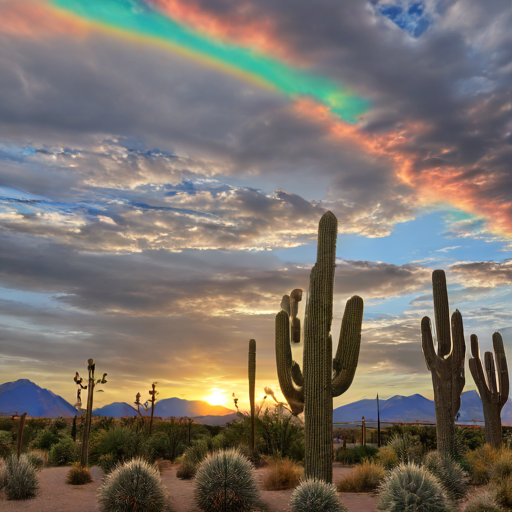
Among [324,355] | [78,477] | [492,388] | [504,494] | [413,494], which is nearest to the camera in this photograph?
[413,494]

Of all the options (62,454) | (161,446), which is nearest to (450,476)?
(161,446)

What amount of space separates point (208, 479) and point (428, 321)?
1295cm

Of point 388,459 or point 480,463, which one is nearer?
point 480,463

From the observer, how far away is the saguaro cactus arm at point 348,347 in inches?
615

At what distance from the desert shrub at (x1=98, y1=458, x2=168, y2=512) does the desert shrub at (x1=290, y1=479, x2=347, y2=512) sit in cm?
361

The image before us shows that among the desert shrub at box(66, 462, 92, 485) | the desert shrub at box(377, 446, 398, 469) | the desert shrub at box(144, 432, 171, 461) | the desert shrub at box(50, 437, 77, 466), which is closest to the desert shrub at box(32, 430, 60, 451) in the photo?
the desert shrub at box(50, 437, 77, 466)

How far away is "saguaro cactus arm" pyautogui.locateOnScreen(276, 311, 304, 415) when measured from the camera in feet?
57.3

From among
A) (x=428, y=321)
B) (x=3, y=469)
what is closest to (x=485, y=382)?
(x=428, y=321)

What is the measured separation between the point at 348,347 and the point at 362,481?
15.9ft

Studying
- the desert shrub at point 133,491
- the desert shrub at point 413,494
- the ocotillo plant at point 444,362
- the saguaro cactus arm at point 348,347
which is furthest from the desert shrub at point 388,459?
the desert shrub at point 133,491

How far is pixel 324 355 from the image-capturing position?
14.8 metres

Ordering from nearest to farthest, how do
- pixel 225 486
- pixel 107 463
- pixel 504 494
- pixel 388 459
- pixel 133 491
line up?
1. pixel 133 491
2. pixel 225 486
3. pixel 504 494
4. pixel 388 459
5. pixel 107 463

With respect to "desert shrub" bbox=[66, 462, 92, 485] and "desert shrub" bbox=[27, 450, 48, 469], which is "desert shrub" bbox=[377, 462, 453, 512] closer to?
"desert shrub" bbox=[66, 462, 92, 485]

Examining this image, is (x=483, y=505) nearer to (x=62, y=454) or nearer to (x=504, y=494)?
(x=504, y=494)
